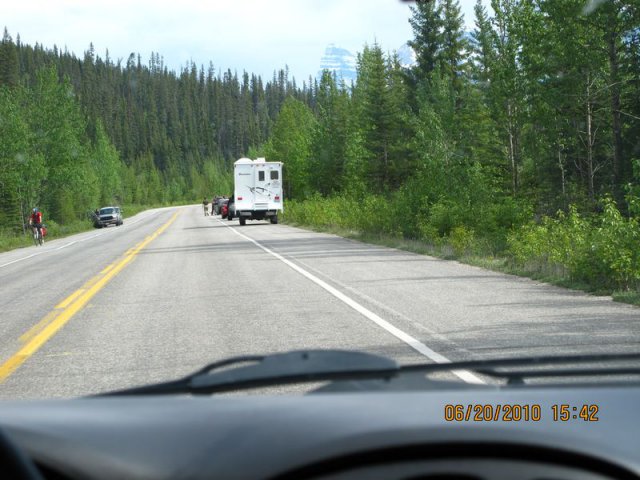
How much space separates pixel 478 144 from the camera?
4681 centimetres

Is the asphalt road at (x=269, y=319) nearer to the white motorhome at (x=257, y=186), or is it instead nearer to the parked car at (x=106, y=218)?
the white motorhome at (x=257, y=186)

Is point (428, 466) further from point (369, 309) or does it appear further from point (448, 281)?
point (448, 281)

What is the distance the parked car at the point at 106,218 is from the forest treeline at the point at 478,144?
4.10m

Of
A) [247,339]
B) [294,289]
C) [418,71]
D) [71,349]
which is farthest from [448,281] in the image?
[418,71]

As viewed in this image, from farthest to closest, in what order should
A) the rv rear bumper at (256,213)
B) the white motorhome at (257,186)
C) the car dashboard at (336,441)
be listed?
the rv rear bumper at (256,213)
the white motorhome at (257,186)
the car dashboard at (336,441)

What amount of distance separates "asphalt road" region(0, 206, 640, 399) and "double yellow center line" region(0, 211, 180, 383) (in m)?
0.03

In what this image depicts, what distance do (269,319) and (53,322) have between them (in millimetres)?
2909

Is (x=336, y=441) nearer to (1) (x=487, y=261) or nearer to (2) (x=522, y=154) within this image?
(1) (x=487, y=261)

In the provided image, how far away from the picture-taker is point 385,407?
A: 1.58m

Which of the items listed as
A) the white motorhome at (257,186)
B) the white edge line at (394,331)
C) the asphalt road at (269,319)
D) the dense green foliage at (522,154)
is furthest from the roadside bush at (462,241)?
the white motorhome at (257,186)

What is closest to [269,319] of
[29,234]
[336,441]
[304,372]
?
[304,372]

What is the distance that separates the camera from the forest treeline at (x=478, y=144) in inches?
870

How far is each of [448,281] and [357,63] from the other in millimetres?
60383

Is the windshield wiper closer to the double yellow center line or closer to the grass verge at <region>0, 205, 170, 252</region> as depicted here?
the double yellow center line
